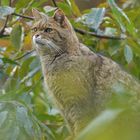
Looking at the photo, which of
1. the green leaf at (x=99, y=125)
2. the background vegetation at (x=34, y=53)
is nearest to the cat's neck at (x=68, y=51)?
the background vegetation at (x=34, y=53)

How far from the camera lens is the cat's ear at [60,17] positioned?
329 centimetres

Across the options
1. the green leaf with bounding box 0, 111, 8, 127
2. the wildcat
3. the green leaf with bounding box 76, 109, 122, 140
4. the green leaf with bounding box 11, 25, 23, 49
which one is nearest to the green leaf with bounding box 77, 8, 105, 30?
the wildcat

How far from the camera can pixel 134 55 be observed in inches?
150

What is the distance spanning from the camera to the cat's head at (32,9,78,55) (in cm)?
339

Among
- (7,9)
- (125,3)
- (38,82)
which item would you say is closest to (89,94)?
(38,82)

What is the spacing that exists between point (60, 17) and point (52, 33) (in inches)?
7.6

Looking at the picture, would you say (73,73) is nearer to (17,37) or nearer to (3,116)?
(17,37)

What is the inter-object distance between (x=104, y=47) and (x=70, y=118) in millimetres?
843

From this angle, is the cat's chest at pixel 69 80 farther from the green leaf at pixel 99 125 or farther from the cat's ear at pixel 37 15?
the green leaf at pixel 99 125

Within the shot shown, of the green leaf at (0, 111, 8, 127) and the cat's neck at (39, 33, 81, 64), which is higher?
the green leaf at (0, 111, 8, 127)

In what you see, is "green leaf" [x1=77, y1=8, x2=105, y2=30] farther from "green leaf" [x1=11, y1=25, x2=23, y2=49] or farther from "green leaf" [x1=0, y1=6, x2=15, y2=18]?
"green leaf" [x1=0, y1=6, x2=15, y2=18]

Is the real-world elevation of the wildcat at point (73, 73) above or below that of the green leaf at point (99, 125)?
below

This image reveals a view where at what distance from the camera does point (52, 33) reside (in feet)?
11.5

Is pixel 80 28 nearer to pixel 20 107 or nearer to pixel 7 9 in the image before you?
pixel 7 9
